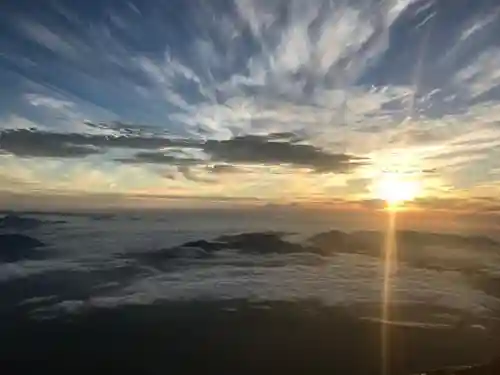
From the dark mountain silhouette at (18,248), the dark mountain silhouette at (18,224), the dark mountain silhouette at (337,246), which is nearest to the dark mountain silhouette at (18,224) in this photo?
the dark mountain silhouette at (18,224)

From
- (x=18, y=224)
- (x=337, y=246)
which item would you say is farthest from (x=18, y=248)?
(x=18, y=224)

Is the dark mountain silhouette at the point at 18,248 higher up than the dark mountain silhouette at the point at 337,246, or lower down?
lower down

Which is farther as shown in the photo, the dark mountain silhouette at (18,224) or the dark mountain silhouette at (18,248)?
the dark mountain silhouette at (18,224)

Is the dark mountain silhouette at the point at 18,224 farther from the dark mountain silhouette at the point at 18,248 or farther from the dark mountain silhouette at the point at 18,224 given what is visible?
the dark mountain silhouette at the point at 18,248

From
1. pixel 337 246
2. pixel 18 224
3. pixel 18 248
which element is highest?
pixel 18 224

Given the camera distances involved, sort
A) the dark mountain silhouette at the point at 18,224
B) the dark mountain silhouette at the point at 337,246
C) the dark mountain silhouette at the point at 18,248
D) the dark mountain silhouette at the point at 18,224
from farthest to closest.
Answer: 1. the dark mountain silhouette at the point at 18,224
2. the dark mountain silhouette at the point at 18,224
3. the dark mountain silhouette at the point at 337,246
4. the dark mountain silhouette at the point at 18,248

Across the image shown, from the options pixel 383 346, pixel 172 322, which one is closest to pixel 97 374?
pixel 172 322

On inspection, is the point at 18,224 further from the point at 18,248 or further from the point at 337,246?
the point at 337,246

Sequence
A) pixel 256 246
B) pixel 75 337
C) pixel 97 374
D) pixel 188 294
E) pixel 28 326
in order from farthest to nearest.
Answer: pixel 256 246 < pixel 188 294 < pixel 28 326 < pixel 75 337 < pixel 97 374

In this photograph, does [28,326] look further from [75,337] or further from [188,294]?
[188,294]

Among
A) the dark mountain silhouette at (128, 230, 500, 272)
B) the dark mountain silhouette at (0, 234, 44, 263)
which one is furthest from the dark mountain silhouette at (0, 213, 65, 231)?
the dark mountain silhouette at (128, 230, 500, 272)

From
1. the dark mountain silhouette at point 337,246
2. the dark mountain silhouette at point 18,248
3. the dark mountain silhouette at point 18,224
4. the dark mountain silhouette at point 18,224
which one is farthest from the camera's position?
the dark mountain silhouette at point 18,224
